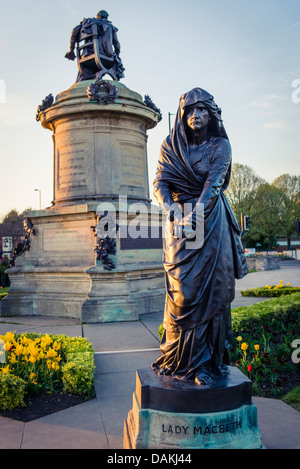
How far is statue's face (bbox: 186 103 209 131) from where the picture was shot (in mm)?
3643

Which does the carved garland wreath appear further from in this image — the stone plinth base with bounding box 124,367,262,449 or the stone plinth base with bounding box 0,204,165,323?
the stone plinth base with bounding box 124,367,262,449

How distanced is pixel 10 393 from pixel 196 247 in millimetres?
2893

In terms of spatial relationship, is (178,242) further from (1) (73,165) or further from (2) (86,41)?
(2) (86,41)

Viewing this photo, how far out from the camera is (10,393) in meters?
4.67

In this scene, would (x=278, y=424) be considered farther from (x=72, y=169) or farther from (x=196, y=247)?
(x=72, y=169)

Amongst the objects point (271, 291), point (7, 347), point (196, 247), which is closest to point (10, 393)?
point (7, 347)

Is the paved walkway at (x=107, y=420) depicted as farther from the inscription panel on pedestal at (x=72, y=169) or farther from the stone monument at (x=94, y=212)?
the inscription panel on pedestal at (x=72, y=169)

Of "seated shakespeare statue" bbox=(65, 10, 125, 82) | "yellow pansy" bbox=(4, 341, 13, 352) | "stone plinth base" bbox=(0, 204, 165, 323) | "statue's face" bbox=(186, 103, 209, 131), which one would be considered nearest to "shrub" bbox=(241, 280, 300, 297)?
"stone plinth base" bbox=(0, 204, 165, 323)

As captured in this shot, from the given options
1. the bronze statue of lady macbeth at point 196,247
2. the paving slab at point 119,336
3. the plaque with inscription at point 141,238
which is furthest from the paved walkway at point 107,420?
the plaque with inscription at point 141,238

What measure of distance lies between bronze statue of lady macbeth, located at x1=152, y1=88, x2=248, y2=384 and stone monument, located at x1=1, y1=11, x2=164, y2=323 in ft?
21.7

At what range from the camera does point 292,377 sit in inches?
236

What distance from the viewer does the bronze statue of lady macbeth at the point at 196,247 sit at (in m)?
3.42
